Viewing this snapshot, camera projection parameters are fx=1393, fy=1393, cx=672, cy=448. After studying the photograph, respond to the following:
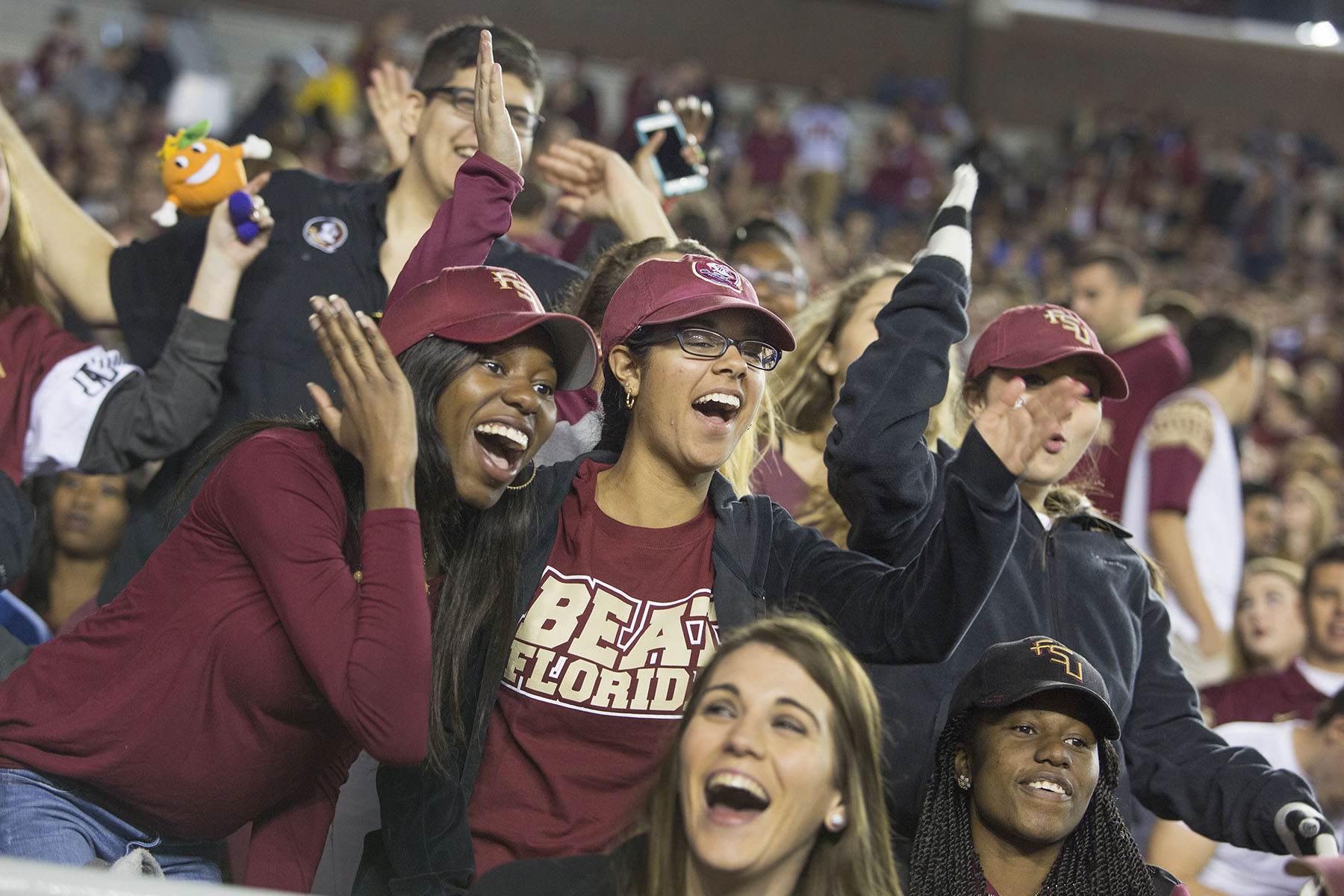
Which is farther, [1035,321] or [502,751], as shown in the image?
[1035,321]

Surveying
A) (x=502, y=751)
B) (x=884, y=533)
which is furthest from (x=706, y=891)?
(x=884, y=533)

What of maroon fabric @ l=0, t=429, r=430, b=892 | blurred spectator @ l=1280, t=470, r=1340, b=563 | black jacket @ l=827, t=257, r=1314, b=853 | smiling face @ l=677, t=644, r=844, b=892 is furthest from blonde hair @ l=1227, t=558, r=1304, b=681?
maroon fabric @ l=0, t=429, r=430, b=892

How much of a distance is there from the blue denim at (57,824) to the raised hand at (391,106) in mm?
2196

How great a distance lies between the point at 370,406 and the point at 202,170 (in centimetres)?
171

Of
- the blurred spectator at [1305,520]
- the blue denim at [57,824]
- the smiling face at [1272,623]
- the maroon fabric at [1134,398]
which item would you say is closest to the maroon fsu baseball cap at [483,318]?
the blue denim at [57,824]

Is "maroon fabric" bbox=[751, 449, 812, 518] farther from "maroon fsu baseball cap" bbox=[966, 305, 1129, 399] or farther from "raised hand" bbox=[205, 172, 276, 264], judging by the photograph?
"raised hand" bbox=[205, 172, 276, 264]

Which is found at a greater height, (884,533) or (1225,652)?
(1225,652)

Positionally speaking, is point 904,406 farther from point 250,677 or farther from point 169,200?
point 169,200

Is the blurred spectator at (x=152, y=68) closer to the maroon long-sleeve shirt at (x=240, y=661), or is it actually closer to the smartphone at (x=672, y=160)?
the smartphone at (x=672, y=160)

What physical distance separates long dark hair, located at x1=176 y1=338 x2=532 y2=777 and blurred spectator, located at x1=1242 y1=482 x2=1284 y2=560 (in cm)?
476

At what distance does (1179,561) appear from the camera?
471 cm

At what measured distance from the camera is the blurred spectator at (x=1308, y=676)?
14.6ft

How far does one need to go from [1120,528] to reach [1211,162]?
608 inches

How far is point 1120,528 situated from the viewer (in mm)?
2865
